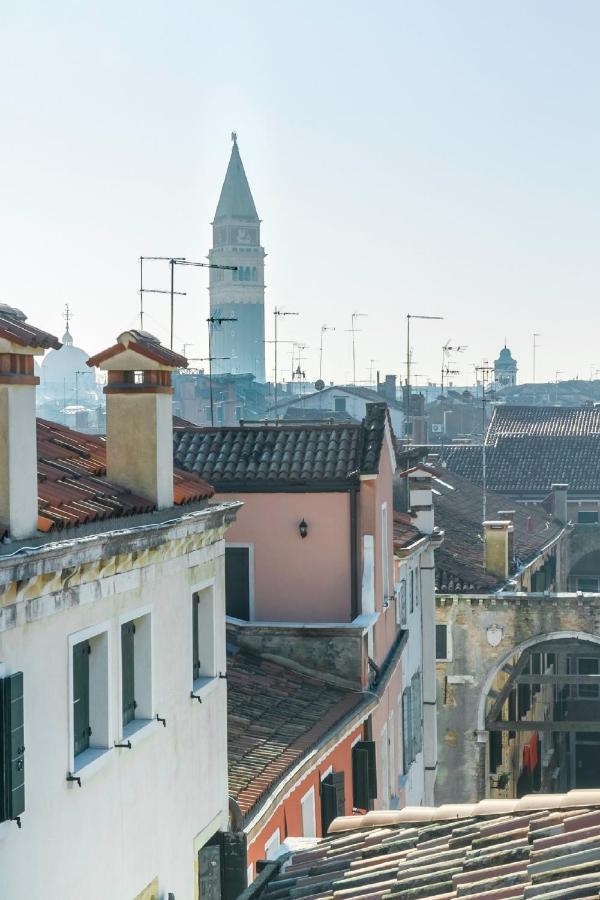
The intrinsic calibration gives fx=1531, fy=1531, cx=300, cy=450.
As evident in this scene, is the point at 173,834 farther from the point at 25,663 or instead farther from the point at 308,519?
the point at 308,519

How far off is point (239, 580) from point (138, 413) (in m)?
7.65

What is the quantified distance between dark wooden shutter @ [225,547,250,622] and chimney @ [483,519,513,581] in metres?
16.5

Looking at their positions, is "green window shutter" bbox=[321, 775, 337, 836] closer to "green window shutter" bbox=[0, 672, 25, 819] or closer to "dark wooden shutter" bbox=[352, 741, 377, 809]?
"dark wooden shutter" bbox=[352, 741, 377, 809]

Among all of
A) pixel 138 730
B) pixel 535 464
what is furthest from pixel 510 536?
pixel 138 730

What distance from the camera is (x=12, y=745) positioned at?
725cm

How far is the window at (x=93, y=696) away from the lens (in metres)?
8.64

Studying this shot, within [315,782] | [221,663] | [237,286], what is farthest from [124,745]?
[237,286]

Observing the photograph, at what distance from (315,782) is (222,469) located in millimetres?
4617

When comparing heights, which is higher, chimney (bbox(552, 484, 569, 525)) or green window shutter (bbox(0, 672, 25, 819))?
green window shutter (bbox(0, 672, 25, 819))

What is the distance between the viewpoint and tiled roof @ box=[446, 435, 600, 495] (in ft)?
180

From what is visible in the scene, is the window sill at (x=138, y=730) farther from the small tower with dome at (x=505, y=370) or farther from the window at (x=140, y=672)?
the small tower with dome at (x=505, y=370)

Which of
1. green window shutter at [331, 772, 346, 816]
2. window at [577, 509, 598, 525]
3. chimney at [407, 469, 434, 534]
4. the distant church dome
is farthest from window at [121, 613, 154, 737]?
the distant church dome

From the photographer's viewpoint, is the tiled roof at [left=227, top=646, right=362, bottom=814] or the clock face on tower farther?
the clock face on tower

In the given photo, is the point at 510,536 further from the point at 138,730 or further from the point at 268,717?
the point at 138,730
